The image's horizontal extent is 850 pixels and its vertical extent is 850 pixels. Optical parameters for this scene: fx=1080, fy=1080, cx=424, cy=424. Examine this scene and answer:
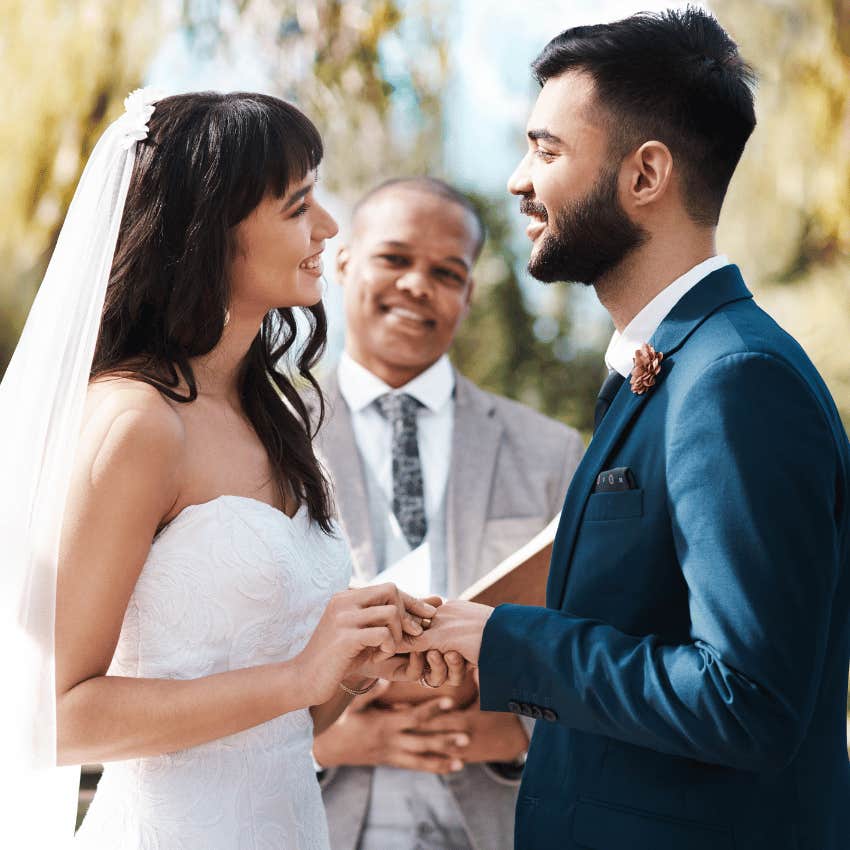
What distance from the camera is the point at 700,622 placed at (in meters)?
1.72

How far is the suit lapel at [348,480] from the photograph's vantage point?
3459mm

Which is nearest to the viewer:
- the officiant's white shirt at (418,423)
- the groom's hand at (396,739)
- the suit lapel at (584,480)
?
the suit lapel at (584,480)

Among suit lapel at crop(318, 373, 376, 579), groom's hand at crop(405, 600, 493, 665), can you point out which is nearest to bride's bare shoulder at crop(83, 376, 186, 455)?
groom's hand at crop(405, 600, 493, 665)

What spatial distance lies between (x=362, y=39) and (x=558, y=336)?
215 centimetres

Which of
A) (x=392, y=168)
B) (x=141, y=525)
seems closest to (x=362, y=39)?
(x=392, y=168)

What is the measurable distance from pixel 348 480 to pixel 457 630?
1.57m

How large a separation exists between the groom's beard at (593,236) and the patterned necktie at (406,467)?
154 cm

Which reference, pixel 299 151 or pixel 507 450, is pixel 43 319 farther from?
pixel 507 450

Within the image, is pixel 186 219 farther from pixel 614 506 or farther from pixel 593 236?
pixel 614 506

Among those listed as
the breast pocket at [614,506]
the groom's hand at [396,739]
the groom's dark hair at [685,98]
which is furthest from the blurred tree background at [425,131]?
the breast pocket at [614,506]

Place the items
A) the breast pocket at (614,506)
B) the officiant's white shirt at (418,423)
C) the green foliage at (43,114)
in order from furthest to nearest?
the green foliage at (43,114), the officiant's white shirt at (418,423), the breast pocket at (614,506)

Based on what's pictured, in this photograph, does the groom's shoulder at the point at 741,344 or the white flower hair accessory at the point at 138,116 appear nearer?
the groom's shoulder at the point at 741,344

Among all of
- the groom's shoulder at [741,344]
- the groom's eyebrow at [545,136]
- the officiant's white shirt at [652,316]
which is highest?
A: the groom's eyebrow at [545,136]

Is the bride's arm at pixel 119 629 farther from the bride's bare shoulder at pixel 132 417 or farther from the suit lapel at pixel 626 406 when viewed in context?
the suit lapel at pixel 626 406
